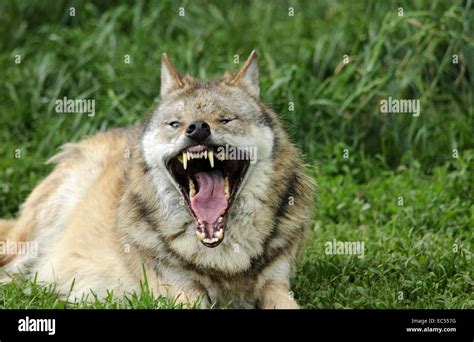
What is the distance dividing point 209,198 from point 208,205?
49 mm

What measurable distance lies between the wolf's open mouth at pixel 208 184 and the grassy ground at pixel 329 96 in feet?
3.01

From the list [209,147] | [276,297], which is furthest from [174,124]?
[276,297]

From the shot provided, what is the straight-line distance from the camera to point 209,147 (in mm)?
6137

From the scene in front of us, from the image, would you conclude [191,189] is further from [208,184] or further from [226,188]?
[226,188]

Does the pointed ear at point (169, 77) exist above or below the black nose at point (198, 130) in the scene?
above

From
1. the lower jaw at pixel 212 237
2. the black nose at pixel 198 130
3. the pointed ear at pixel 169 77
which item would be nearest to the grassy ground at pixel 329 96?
the lower jaw at pixel 212 237

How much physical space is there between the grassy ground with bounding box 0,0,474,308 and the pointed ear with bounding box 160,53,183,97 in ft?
3.25

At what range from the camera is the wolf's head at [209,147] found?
6184 mm

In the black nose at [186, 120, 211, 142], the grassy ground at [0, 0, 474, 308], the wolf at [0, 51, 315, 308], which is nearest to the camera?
the black nose at [186, 120, 211, 142]

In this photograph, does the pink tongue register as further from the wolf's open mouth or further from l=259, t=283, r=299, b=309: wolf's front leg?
l=259, t=283, r=299, b=309: wolf's front leg

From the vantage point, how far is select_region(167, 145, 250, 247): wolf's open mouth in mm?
6207

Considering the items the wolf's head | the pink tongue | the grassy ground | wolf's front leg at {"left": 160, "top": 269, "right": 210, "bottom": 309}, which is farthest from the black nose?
the grassy ground

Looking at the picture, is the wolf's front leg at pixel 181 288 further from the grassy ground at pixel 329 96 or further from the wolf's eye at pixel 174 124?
the wolf's eye at pixel 174 124

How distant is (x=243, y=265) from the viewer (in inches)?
249
